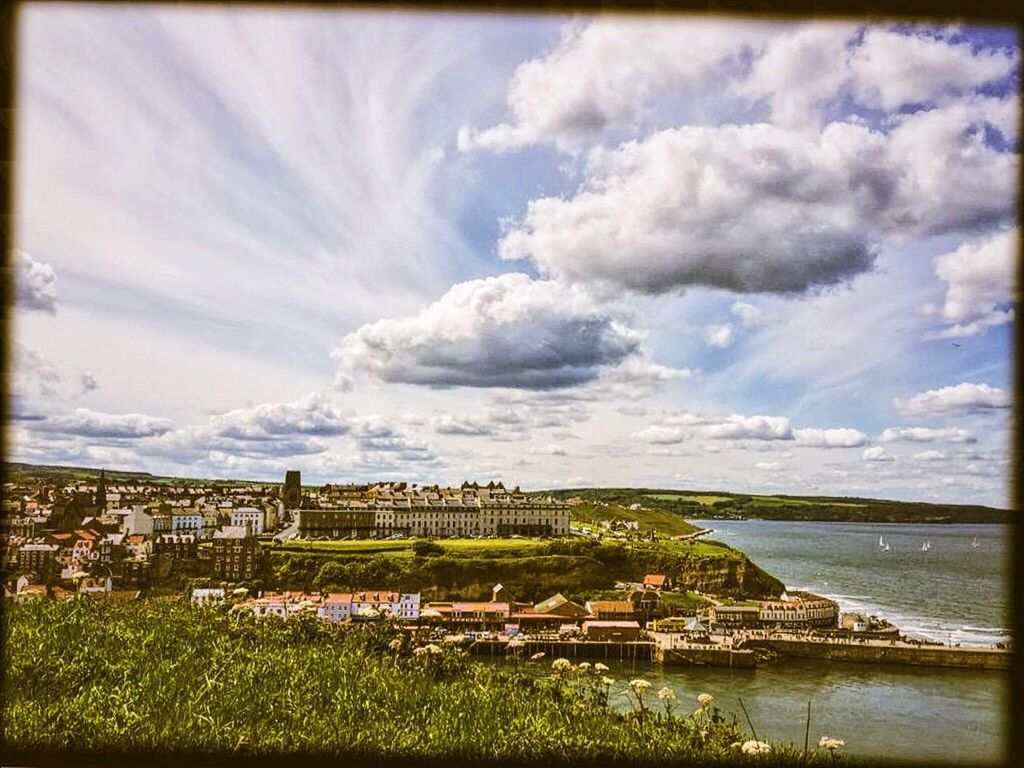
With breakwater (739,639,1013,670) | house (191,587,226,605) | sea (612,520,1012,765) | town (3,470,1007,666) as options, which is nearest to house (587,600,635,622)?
town (3,470,1007,666)

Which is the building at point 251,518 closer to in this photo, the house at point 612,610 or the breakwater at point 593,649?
the breakwater at point 593,649

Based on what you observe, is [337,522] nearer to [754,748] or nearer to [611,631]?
[611,631]

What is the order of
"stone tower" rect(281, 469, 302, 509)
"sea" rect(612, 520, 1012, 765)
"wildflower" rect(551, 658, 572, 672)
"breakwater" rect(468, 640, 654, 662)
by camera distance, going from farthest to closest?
"stone tower" rect(281, 469, 302, 509) → "breakwater" rect(468, 640, 654, 662) → "sea" rect(612, 520, 1012, 765) → "wildflower" rect(551, 658, 572, 672)

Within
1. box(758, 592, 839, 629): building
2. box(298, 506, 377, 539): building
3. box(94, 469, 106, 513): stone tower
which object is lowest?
box(758, 592, 839, 629): building

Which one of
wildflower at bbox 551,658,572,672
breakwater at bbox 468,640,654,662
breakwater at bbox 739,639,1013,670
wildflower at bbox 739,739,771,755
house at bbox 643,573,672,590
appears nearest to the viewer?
wildflower at bbox 739,739,771,755

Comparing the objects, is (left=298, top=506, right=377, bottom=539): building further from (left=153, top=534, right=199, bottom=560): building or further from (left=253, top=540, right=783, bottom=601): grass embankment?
(left=153, top=534, right=199, bottom=560): building

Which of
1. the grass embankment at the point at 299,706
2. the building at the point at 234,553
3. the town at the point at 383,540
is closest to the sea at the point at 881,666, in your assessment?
the town at the point at 383,540

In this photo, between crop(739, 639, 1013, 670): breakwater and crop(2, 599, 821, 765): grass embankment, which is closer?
crop(2, 599, 821, 765): grass embankment
